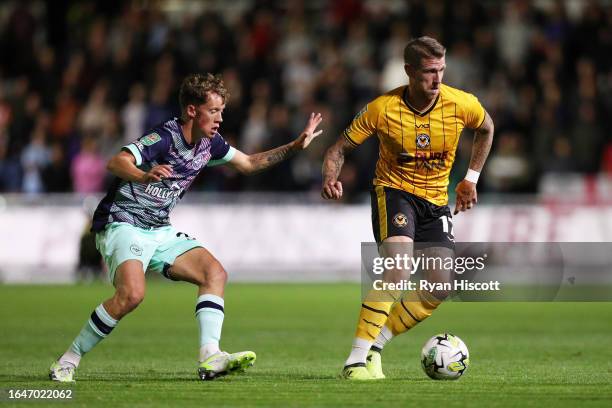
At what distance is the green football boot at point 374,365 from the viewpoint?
858cm

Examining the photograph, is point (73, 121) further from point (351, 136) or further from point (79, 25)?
point (351, 136)

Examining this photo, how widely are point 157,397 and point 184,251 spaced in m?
1.54

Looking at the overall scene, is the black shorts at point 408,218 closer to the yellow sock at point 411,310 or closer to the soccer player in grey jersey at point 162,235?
the yellow sock at point 411,310

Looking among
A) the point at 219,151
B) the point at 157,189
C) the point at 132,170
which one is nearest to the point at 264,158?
the point at 219,151

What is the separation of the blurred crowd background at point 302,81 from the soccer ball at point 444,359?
11.6 m

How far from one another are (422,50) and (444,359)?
2152 mm

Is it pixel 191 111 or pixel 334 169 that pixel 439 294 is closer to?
pixel 334 169

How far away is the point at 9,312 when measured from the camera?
1475 cm

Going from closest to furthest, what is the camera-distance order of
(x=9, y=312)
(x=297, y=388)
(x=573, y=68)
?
(x=297, y=388)
(x=9, y=312)
(x=573, y=68)

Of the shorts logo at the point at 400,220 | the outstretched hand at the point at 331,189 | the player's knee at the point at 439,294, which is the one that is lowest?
the player's knee at the point at 439,294

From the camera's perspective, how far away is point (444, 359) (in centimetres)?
846

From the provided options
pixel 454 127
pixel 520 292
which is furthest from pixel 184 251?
pixel 520 292

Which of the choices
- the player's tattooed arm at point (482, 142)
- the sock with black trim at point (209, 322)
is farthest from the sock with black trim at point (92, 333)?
the player's tattooed arm at point (482, 142)

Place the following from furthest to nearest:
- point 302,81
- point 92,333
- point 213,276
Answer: point 302,81
point 213,276
point 92,333
